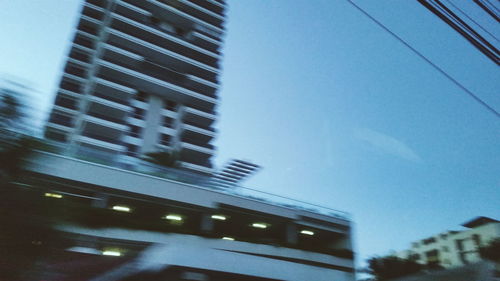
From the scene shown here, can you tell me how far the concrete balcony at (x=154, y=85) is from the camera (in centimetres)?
3806

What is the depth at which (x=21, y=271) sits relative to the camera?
4.73m

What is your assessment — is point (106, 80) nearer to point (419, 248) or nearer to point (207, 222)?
point (207, 222)

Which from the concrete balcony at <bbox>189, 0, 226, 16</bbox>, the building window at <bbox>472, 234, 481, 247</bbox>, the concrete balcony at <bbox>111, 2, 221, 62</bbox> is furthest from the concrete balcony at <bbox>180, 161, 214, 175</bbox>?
the building window at <bbox>472, 234, 481, 247</bbox>

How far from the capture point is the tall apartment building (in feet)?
121

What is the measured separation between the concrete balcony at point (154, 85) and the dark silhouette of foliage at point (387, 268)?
2562 cm

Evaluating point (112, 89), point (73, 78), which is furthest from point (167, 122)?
point (73, 78)

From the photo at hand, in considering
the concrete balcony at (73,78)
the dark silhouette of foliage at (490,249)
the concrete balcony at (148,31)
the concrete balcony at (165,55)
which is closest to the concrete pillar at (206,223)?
the concrete balcony at (165,55)

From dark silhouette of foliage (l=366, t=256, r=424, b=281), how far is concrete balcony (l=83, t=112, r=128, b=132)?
1073 inches

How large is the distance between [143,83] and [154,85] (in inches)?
48.6

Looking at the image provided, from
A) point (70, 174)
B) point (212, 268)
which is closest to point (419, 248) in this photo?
point (212, 268)

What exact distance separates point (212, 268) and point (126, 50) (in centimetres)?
3243

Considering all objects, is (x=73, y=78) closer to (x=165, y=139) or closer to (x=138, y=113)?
(x=138, y=113)

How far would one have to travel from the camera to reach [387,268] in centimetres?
3300

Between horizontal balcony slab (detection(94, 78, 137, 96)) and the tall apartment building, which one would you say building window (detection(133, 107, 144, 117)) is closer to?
the tall apartment building
